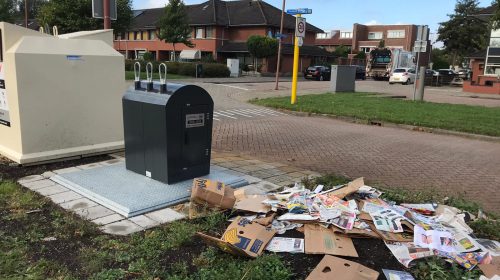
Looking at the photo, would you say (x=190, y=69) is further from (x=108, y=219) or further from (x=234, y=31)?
(x=108, y=219)

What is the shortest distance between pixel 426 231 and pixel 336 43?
87.5m

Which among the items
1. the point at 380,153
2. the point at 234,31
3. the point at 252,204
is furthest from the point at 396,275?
the point at 234,31

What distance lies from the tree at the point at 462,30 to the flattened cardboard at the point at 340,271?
55047 mm

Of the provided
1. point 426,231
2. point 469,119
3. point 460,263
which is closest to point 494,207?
point 426,231

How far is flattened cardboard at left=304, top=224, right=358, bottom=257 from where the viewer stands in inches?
136

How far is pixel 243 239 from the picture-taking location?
3.51 meters

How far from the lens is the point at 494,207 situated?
5195mm

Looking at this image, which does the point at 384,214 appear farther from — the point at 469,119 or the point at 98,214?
the point at 469,119

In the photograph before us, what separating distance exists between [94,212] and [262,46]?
38635mm

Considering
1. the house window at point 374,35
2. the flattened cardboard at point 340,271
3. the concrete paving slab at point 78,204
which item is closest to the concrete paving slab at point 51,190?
the concrete paving slab at point 78,204

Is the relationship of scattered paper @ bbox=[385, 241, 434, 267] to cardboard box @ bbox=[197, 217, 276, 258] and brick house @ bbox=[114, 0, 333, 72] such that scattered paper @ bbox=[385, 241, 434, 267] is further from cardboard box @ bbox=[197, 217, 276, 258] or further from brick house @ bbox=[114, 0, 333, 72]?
brick house @ bbox=[114, 0, 333, 72]

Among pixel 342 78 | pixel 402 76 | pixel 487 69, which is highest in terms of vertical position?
pixel 487 69

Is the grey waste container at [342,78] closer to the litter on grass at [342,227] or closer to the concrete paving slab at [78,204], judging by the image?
the litter on grass at [342,227]

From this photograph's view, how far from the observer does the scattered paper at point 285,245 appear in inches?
138
